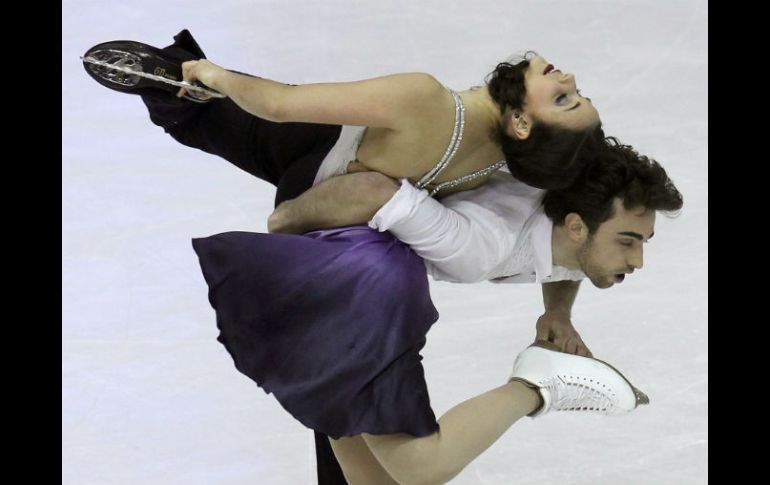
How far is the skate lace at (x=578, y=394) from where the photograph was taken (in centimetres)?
296

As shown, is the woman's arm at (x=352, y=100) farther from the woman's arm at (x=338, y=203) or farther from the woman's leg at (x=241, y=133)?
the woman's leg at (x=241, y=133)

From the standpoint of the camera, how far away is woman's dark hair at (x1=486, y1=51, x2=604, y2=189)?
8.77 ft

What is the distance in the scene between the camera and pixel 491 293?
160 inches

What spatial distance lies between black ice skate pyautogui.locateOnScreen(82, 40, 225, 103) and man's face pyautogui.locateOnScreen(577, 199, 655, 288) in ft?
2.80

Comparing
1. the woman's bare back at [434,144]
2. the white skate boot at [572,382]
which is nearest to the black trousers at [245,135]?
the woman's bare back at [434,144]

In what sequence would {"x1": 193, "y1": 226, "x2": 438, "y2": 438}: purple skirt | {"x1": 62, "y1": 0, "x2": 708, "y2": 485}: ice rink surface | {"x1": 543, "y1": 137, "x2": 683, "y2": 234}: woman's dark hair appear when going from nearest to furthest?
{"x1": 193, "y1": 226, "x2": 438, "y2": 438}: purple skirt < {"x1": 543, "y1": 137, "x2": 683, "y2": 234}: woman's dark hair < {"x1": 62, "y1": 0, "x2": 708, "y2": 485}: ice rink surface

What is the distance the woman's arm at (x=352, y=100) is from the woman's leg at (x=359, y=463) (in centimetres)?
74

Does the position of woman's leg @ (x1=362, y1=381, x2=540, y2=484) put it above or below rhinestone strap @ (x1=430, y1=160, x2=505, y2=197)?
below

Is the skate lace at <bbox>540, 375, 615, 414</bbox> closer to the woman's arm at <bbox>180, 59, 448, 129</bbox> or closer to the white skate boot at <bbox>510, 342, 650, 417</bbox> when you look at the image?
the white skate boot at <bbox>510, 342, 650, 417</bbox>

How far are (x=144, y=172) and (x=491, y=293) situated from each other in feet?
3.70

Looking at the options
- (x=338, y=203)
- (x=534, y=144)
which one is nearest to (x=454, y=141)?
(x=534, y=144)

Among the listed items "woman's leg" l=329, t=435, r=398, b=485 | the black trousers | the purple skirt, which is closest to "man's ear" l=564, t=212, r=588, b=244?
the purple skirt
